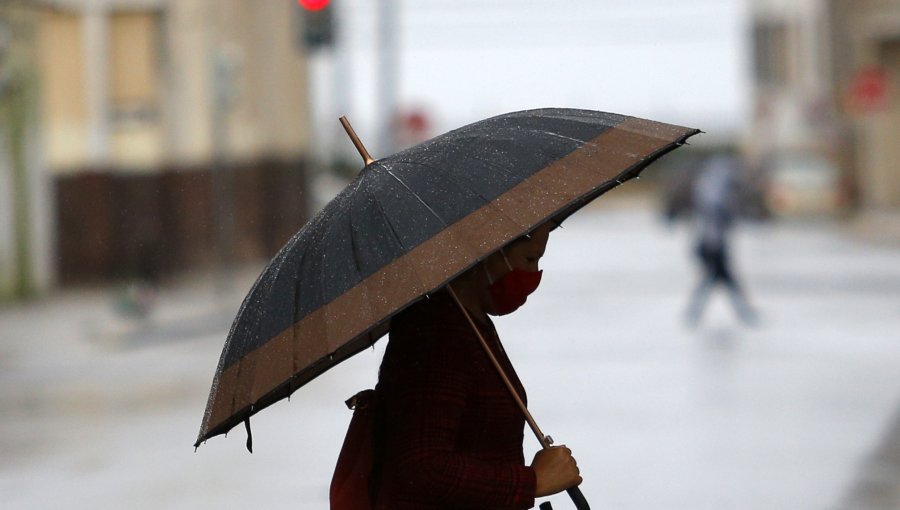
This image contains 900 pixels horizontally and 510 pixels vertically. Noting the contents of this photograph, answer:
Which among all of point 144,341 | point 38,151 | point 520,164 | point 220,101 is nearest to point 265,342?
point 520,164

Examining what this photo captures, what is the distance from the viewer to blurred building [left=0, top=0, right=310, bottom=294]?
24984 mm

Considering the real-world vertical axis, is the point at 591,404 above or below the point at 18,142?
below

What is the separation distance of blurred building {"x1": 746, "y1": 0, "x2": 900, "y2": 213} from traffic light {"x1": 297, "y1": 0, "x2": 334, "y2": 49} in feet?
86.1

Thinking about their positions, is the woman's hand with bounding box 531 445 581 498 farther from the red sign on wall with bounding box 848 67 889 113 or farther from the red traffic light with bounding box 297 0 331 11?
the red sign on wall with bounding box 848 67 889 113

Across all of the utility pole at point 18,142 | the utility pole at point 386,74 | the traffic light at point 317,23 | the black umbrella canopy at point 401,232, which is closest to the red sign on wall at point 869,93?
the utility pole at point 386,74

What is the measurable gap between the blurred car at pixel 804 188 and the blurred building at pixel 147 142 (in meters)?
16.7

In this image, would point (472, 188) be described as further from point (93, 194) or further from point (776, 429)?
point (93, 194)

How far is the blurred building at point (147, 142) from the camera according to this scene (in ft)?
82.0

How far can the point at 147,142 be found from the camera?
2817 cm

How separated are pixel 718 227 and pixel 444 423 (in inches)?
529

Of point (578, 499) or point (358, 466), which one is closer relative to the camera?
point (358, 466)

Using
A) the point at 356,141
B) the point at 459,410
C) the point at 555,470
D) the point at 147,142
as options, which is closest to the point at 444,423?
the point at 459,410

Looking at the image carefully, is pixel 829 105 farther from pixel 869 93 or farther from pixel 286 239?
pixel 286 239

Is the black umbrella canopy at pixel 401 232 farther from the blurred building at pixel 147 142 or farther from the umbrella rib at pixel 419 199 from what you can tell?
the blurred building at pixel 147 142
